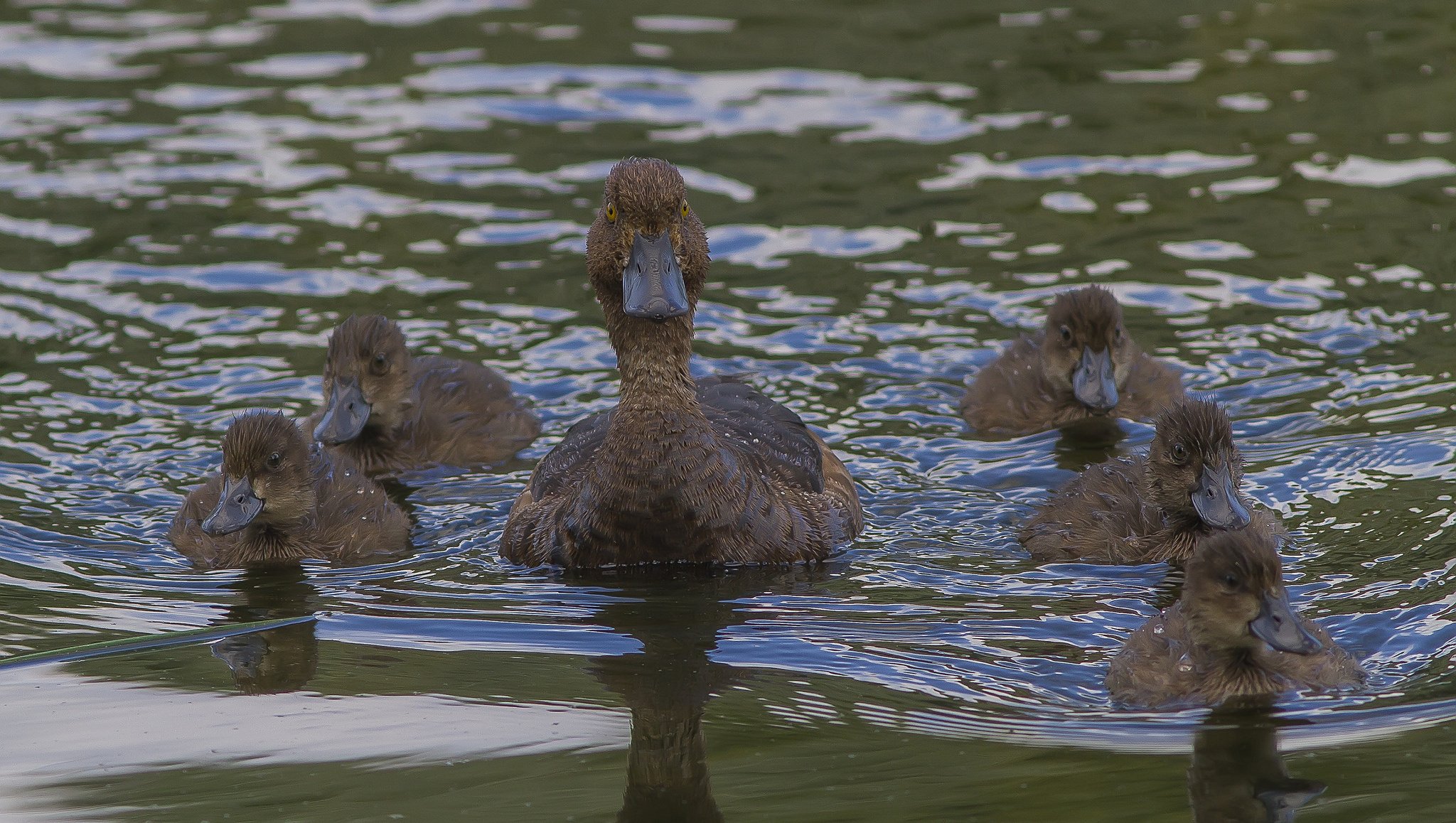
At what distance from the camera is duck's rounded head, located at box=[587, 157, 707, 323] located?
7.88 meters

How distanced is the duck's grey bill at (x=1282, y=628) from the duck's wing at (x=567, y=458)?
3.05m

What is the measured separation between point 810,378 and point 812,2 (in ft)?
20.7

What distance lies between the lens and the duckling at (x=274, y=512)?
27.8 feet

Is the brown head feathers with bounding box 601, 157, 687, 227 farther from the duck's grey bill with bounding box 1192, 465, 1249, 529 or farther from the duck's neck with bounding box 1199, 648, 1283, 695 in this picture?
the duck's neck with bounding box 1199, 648, 1283, 695

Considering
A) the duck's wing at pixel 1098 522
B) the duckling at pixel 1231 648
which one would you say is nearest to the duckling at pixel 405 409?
the duck's wing at pixel 1098 522

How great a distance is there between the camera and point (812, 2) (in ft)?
52.6

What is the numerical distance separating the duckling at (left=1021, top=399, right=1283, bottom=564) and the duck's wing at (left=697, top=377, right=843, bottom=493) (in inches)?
39.1

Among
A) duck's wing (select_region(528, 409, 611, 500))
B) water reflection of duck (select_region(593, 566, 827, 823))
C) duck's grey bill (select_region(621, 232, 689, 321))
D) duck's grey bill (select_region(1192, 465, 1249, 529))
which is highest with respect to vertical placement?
duck's grey bill (select_region(621, 232, 689, 321))

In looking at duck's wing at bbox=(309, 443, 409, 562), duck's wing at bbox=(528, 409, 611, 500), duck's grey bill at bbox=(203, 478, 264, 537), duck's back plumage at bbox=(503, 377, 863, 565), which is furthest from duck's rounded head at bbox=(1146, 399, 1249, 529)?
duck's grey bill at bbox=(203, 478, 264, 537)

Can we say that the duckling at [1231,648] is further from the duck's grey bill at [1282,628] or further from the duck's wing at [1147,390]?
the duck's wing at [1147,390]

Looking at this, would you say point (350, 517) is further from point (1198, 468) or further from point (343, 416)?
point (1198, 468)

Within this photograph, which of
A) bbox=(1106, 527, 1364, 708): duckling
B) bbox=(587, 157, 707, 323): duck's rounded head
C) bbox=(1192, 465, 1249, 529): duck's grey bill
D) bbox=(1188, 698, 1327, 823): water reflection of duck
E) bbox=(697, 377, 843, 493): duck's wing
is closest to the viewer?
bbox=(1188, 698, 1327, 823): water reflection of duck

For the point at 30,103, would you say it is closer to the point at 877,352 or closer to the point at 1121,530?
the point at 877,352

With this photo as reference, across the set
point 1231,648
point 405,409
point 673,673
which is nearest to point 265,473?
point 405,409
